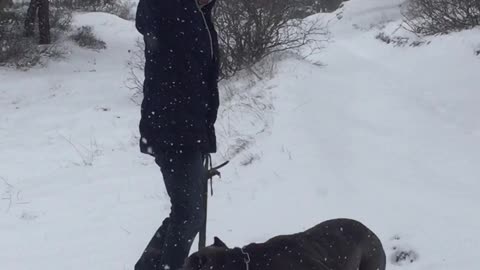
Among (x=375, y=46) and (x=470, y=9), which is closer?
(x=470, y=9)

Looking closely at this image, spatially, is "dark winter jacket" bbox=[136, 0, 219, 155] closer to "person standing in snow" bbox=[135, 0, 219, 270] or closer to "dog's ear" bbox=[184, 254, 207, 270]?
"person standing in snow" bbox=[135, 0, 219, 270]

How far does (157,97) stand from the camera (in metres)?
2.65

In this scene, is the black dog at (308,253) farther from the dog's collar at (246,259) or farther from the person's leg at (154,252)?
the person's leg at (154,252)

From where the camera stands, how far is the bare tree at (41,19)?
1620 cm

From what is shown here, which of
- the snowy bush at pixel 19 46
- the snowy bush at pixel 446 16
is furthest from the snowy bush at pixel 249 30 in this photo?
the snowy bush at pixel 19 46

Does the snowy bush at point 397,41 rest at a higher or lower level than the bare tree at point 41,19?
higher

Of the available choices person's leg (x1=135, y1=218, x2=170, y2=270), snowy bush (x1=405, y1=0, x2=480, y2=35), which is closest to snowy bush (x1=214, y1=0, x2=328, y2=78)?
snowy bush (x1=405, y1=0, x2=480, y2=35)

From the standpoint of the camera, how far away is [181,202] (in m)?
2.75

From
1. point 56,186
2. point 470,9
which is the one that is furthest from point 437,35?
point 56,186

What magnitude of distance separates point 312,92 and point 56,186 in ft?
13.0

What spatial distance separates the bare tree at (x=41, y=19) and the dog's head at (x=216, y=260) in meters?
15.3

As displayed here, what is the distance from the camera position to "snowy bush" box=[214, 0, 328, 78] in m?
10.3

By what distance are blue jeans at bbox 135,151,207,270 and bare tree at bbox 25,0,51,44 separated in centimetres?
1479

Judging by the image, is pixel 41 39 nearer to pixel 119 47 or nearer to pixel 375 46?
pixel 119 47
